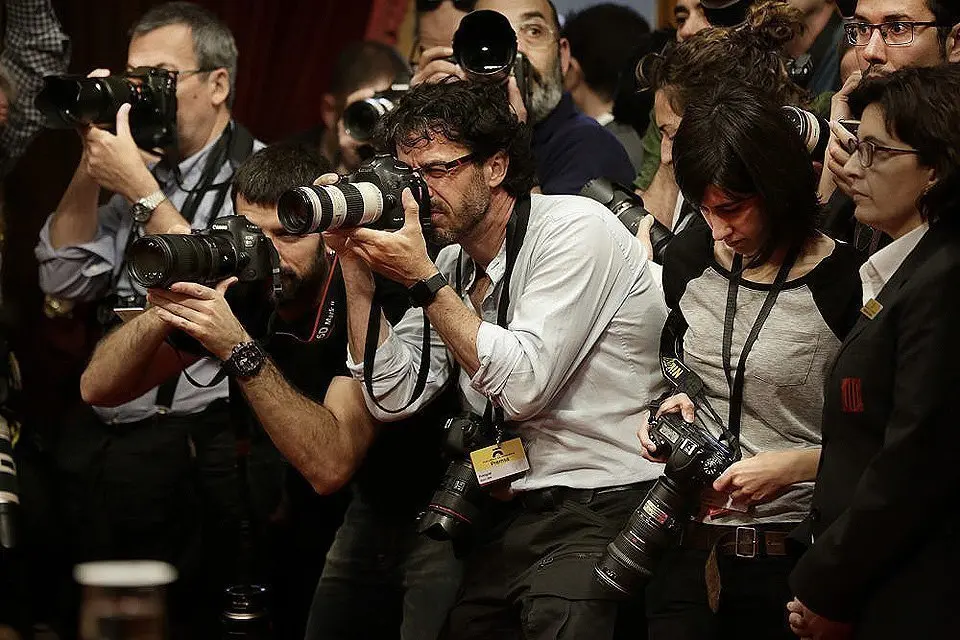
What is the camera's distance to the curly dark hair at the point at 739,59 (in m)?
2.58

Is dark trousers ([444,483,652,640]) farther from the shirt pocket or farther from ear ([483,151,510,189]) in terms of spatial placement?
ear ([483,151,510,189])

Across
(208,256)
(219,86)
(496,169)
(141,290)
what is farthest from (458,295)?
(219,86)

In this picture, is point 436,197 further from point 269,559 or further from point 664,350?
point 269,559

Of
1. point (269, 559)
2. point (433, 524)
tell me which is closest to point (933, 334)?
point (433, 524)

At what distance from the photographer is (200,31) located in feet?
11.6

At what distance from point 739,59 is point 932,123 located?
2.51ft

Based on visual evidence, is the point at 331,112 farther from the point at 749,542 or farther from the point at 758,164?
the point at 749,542

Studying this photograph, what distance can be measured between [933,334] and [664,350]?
695mm

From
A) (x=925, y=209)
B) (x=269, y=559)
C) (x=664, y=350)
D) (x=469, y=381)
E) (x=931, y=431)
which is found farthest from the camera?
(x=269, y=559)

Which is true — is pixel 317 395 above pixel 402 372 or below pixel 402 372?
below

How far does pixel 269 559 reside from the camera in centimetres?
321

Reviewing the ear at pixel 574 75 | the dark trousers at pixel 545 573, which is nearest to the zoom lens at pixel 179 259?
the dark trousers at pixel 545 573

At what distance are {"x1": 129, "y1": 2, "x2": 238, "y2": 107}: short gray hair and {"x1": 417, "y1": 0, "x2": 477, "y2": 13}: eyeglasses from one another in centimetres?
55

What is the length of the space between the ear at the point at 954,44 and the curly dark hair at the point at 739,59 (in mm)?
299
